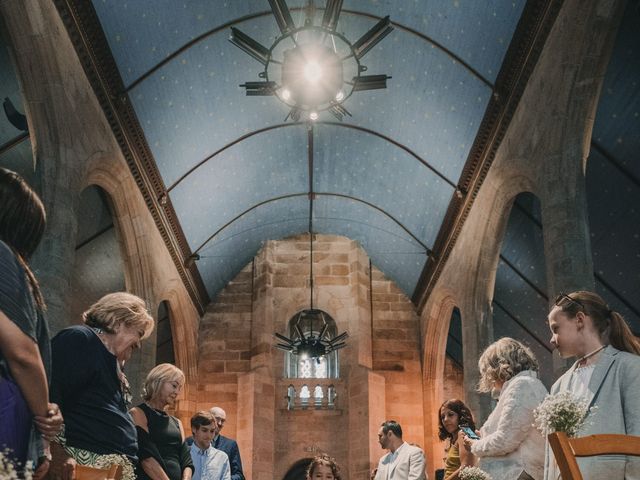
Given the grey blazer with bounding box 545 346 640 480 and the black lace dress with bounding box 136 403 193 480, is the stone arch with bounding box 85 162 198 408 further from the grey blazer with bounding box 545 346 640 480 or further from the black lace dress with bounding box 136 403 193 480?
the grey blazer with bounding box 545 346 640 480

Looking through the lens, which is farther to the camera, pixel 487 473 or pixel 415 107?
pixel 415 107

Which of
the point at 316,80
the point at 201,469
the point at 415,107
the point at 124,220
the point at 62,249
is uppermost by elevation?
the point at 415,107

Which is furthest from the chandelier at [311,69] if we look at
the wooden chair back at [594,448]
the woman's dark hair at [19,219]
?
the wooden chair back at [594,448]

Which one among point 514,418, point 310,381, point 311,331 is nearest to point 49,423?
point 514,418

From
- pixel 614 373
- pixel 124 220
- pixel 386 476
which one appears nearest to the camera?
pixel 614 373

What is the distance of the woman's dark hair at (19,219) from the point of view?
2.33 metres

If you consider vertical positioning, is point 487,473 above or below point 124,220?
below

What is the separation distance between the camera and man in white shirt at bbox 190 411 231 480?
5988 mm

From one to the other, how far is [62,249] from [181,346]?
8.29m

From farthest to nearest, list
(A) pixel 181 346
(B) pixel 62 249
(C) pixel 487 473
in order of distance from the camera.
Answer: (A) pixel 181 346 < (B) pixel 62 249 < (C) pixel 487 473

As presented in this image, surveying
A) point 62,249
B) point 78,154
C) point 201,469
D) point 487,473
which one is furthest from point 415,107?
point 487,473

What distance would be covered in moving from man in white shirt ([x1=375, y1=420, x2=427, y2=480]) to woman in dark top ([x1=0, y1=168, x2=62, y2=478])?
176 inches

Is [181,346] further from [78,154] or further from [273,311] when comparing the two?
[78,154]

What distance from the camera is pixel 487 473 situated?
4086mm
